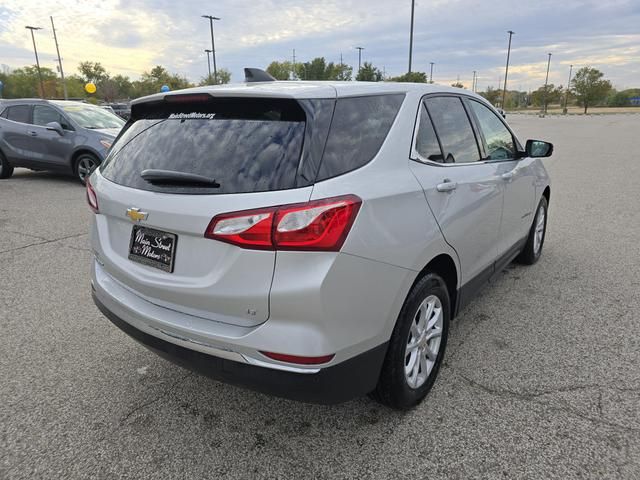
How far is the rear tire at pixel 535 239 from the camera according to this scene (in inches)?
187

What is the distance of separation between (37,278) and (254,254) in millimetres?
3684

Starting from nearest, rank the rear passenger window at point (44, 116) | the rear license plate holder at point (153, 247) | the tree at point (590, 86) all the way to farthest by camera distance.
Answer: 1. the rear license plate holder at point (153, 247)
2. the rear passenger window at point (44, 116)
3. the tree at point (590, 86)

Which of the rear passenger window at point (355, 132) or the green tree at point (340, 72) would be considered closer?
the rear passenger window at point (355, 132)

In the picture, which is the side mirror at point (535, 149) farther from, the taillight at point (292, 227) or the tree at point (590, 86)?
the tree at point (590, 86)

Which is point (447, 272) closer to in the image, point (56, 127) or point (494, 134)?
point (494, 134)

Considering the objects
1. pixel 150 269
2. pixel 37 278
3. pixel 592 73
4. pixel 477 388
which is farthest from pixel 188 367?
pixel 592 73

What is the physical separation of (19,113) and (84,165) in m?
2.25

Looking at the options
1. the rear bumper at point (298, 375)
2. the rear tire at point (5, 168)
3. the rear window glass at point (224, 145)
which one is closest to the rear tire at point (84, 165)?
the rear tire at point (5, 168)

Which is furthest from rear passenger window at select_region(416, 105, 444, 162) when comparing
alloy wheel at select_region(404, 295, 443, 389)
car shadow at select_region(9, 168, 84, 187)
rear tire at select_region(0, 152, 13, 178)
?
rear tire at select_region(0, 152, 13, 178)

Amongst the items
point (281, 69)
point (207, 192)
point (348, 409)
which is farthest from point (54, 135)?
point (281, 69)

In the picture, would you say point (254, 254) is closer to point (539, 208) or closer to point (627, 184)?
point (539, 208)

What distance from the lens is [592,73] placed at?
84938 mm

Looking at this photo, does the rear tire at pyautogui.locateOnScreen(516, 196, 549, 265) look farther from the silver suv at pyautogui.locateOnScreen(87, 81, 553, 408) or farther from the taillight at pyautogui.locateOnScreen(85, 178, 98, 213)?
the taillight at pyautogui.locateOnScreen(85, 178, 98, 213)

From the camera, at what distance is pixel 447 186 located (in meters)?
2.69
